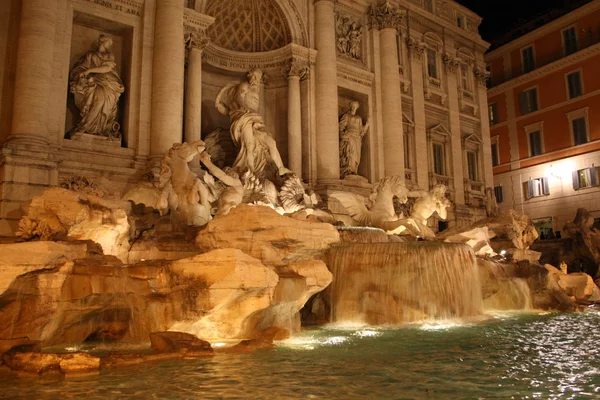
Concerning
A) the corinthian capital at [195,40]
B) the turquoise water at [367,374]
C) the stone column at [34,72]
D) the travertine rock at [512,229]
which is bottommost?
the turquoise water at [367,374]

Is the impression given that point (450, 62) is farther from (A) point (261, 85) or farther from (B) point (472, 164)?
(A) point (261, 85)

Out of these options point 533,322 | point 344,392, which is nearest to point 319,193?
point 533,322

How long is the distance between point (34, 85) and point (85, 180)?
2.52 metres

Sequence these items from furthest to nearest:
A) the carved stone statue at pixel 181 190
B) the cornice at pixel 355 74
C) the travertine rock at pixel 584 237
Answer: the travertine rock at pixel 584 237, the cornice at pixel 355 74, the carved stone statue at pixel 181 190

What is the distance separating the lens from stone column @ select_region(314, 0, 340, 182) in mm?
16516

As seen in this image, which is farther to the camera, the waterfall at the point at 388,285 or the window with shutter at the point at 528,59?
the window with shutter at the point at 528,59

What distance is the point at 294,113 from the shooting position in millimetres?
16578

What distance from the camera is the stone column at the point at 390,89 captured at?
61.4 ft

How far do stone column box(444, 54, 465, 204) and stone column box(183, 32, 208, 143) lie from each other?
486 inches

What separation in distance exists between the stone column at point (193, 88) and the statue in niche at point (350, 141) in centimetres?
571

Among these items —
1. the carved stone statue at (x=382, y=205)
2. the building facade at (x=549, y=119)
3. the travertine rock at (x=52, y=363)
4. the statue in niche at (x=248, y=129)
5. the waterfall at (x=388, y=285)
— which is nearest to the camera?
the travertine rock at (x=52, y=363)

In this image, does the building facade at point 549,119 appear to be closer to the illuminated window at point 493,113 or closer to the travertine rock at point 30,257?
the illuminated window at point 493,113

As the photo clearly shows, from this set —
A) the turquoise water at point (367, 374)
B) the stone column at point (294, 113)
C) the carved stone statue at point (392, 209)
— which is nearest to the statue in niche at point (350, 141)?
the stone column at point (294, 113)

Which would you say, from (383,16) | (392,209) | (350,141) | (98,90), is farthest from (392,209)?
(383,16)
